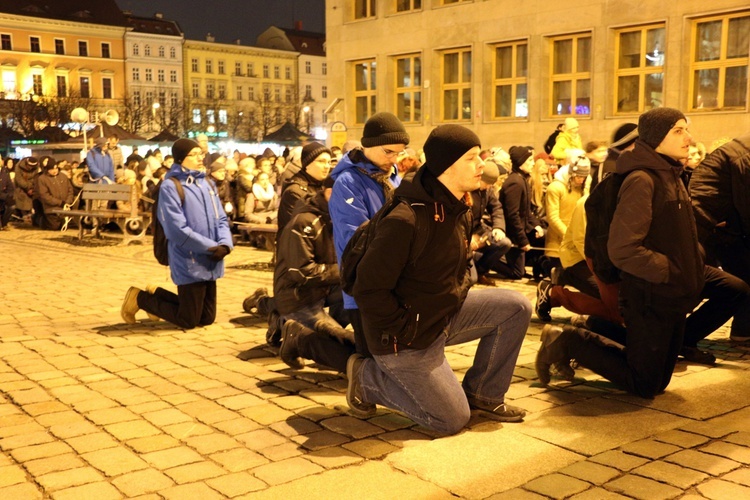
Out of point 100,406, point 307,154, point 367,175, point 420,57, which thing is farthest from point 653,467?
point 420,57

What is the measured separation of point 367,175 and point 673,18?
1893cm

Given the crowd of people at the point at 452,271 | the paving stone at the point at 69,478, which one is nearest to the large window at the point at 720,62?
the crowd of people at the point at 452,271

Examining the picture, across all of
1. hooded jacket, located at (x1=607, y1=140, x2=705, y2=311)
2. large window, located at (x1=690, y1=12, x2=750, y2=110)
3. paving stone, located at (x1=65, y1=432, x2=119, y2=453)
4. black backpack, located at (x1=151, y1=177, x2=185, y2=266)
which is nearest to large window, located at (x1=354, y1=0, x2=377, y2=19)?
large window, located at (x1=690, y1=12, x2=750, y2=110)

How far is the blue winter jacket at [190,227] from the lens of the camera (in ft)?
27.5

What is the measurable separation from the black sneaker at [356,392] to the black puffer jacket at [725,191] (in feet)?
11.0

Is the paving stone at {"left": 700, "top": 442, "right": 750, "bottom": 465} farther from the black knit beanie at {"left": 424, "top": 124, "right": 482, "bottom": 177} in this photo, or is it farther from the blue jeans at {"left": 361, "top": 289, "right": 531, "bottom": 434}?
the black knit beanie at {"left": 424, "top": 124, "right": 482, "bottom": 177}

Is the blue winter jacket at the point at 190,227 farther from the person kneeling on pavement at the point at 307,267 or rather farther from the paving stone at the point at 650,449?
the paving stone at the point at 650,449

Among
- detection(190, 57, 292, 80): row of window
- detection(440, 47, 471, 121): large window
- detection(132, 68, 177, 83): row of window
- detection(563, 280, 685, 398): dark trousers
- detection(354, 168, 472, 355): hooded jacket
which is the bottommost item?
detection(563, 280, 685, 398): dark trousers

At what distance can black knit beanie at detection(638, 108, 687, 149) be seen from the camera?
18.6 feet

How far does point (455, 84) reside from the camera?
91.2 ft

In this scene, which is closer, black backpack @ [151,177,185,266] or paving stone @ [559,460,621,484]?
paving stone @ [559,460,621,484]

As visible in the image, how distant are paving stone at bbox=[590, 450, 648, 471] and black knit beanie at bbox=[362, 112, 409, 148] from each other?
2.26m

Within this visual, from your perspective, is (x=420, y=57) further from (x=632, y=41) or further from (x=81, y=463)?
(x=81, y=463)

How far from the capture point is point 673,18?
2242cm
